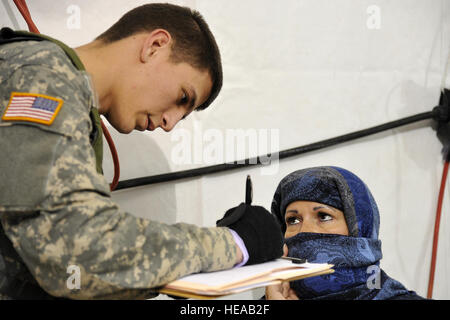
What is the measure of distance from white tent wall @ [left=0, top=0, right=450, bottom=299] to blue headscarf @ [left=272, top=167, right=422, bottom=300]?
0.38 metres

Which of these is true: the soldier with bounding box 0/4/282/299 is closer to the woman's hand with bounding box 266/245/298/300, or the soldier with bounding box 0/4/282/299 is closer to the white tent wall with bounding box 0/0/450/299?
the woman's hand with bounding box 266/245/298/300

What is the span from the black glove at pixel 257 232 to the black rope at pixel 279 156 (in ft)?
2.48

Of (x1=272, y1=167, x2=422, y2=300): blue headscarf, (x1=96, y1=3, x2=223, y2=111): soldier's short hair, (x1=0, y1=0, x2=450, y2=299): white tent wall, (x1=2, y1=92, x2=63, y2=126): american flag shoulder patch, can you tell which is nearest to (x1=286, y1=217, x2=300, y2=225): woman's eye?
(x1=272, y1=167, x2=422, y2=300): blue headscarf

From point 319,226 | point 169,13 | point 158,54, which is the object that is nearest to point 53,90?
point 158,54

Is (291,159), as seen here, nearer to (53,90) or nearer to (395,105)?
(395,105)

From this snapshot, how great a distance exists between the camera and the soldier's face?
3.67 ft

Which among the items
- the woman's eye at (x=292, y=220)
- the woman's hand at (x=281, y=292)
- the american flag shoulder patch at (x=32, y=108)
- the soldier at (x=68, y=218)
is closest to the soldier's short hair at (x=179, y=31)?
the soldier at (x=68, y=218)

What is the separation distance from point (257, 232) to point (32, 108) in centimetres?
45

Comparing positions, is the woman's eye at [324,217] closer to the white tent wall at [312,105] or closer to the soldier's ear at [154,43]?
the white tent wall at [312,105]

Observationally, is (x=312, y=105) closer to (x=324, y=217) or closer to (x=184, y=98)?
(x=324, y=217)

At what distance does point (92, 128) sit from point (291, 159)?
1072 millimetres

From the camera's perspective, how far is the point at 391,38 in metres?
2.03

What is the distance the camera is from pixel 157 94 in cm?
114

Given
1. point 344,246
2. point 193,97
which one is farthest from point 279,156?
point 193,97
